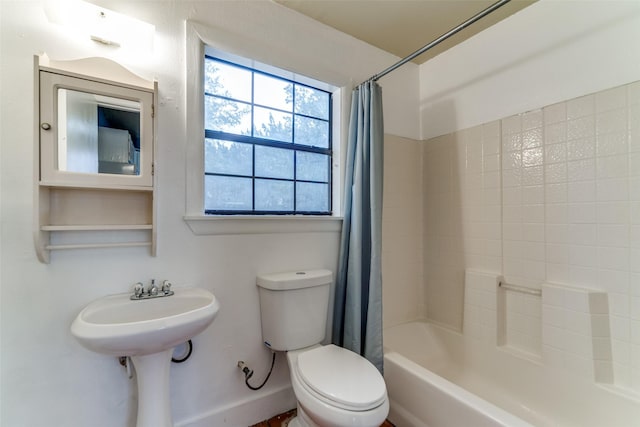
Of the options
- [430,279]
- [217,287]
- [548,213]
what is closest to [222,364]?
[217,287]

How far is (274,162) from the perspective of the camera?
5.48 feet

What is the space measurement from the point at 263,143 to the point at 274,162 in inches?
5.1

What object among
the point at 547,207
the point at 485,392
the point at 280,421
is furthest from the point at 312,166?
the point at 485,392

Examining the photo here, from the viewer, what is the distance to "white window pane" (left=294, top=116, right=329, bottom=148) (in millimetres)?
1771

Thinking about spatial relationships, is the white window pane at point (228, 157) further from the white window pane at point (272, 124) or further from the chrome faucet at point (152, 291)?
the chrome faucet at point (152, 291)

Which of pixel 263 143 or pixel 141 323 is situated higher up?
pixel 263 143

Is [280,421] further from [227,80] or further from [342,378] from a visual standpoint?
[227,80]

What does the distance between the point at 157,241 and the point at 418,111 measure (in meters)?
2.05

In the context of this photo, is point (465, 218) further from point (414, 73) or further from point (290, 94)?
point (290, 94)

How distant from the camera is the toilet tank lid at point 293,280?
1.39 metres

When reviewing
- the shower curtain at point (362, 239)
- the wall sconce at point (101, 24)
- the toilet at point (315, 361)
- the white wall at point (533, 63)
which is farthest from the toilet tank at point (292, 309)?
the white wall at point (533, 63)

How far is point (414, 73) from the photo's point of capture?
7.19 feet

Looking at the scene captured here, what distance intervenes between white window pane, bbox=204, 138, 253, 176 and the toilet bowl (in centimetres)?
104

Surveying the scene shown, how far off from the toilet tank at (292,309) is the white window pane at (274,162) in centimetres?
60
